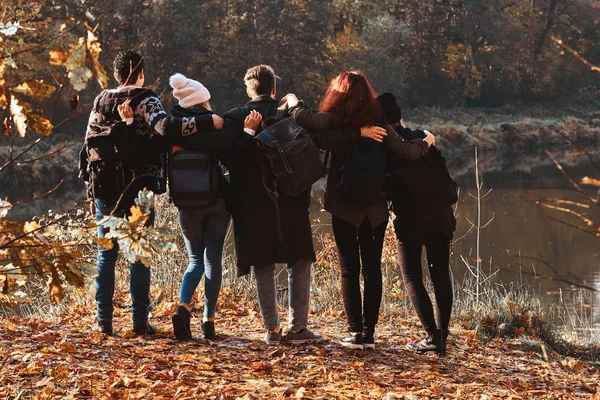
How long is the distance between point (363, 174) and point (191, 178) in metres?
0.90

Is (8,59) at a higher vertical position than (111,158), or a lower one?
higher

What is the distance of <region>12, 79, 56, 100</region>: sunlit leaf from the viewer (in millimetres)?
2451

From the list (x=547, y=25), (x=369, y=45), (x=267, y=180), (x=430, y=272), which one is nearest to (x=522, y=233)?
(x=430, y=272)

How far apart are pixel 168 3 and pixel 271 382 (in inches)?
1296

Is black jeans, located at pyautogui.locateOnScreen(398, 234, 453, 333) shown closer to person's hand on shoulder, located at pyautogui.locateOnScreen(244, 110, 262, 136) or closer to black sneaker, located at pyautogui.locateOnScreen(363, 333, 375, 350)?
black sneaker, located at pyautogui.locateOnScreen(363, 333, 375, 350)

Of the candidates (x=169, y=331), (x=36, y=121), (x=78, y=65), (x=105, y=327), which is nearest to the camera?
(x=78, y=65)

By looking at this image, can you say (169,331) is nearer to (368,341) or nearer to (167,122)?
(368,341)

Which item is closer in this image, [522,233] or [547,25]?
[522,233]

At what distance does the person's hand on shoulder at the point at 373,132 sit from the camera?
4.49 metres

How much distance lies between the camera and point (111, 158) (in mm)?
4434

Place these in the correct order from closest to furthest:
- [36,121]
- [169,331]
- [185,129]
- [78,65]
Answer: [78,65] → [36,121] → [185,129] → [169,331]

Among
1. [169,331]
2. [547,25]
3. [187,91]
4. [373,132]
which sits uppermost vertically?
[547,25]

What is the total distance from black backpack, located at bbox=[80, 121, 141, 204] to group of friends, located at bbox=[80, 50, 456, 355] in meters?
0.02

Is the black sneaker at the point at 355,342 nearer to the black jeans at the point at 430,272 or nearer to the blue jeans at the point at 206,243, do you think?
the black jeans at the point at 430,272
